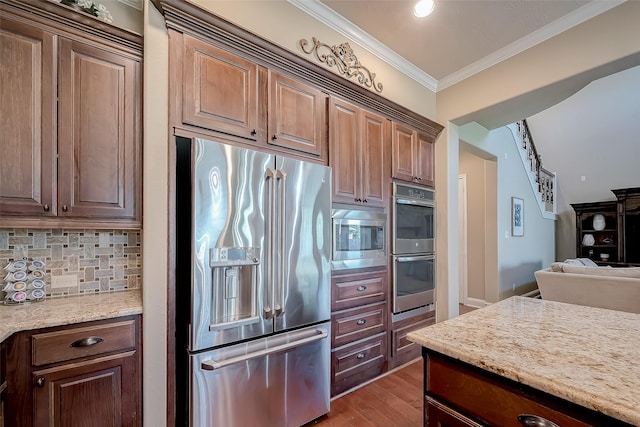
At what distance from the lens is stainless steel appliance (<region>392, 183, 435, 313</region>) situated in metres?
2.65

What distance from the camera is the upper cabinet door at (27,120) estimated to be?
136 cm

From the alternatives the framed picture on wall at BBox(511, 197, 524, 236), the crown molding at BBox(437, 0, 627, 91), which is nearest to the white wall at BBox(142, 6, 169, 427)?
the crown molding at BBox(437, 0, 627, 91)

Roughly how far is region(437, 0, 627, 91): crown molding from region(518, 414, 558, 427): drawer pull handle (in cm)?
293

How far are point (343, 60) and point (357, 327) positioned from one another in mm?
2260

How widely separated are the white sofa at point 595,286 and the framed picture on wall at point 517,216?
1.46 metres

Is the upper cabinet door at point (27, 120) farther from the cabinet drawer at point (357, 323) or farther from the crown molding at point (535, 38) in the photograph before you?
the crown molding at point (535, 38)

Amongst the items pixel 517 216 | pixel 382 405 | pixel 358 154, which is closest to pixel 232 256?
pixel 358 154

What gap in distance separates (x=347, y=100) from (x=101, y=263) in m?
2.17

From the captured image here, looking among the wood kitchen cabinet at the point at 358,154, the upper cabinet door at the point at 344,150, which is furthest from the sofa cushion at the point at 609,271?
the upper cabinet door at the point at 344,150

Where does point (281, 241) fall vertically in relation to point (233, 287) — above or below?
above

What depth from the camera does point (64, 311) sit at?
138 centimetres

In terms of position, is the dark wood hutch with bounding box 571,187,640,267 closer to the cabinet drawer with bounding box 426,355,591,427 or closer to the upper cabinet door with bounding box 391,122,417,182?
the upper cabinet door with bounding box 391,122,417,182

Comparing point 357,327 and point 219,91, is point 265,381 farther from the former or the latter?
point 219,91

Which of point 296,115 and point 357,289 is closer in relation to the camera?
point 296,115
